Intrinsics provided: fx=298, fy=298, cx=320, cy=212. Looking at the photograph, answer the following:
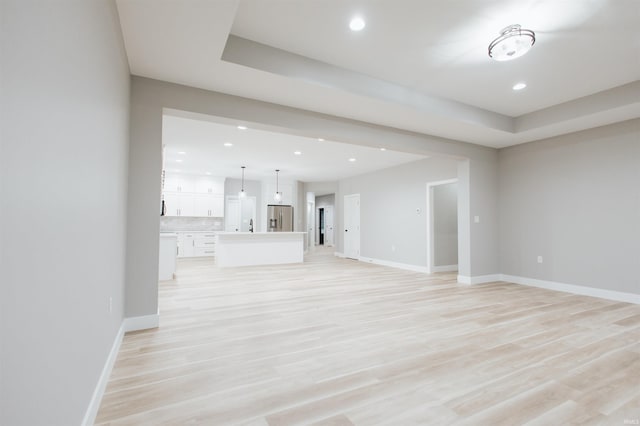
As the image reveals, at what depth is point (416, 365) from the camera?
227cm

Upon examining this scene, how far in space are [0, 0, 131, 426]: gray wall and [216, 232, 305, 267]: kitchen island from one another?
5.53 m

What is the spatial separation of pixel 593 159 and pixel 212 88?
18.6 feet

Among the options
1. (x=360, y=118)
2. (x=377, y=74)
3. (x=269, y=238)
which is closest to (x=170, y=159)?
(x=269, y=238)

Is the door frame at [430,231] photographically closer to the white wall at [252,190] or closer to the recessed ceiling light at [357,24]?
the recessed ceiling light at [357,24]

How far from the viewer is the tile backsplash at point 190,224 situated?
9523mm

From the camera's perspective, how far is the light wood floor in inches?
67.1

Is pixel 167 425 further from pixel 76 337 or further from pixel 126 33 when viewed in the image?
pixel 126 33

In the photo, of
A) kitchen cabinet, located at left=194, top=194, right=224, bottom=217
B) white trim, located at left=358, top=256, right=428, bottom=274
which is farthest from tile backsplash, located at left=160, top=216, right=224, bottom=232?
white trim, located at left=358, top=256, right=428, bottom=274

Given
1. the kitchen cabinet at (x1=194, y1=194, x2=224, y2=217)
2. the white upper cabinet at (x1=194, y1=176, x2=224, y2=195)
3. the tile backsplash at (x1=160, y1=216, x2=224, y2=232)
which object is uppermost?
the white upper cabinet at (x1=194, y1=176, x2=224, y2=195)

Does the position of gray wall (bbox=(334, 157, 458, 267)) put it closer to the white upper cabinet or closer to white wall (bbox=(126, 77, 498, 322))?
white wall (bbox=(126, 77, 498, 322))

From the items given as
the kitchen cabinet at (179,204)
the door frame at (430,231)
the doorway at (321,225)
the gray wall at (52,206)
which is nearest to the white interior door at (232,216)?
the kitchen cabinet at (179,204)

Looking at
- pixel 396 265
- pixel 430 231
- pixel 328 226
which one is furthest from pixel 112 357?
pixel 328 226

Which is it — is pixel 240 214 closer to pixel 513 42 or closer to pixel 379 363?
pixel 379 363

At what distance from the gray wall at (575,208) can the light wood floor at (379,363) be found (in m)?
0.74
